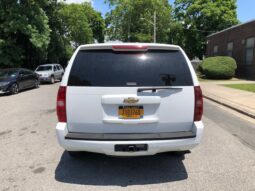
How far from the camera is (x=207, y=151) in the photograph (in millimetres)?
5895

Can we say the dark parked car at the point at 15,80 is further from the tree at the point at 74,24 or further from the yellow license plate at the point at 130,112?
the tree at the point at 74,24

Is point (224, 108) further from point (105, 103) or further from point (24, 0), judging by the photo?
point (24, 0)

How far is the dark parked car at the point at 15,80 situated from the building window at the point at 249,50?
1753cm

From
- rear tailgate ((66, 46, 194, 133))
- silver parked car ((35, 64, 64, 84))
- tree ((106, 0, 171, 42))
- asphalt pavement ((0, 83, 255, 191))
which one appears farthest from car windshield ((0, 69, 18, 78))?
tree ((106, 0, 171, 42))

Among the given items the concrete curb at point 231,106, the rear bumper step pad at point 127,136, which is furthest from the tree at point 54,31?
the rear bumper step pad at point 127,136

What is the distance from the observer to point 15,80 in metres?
17.3

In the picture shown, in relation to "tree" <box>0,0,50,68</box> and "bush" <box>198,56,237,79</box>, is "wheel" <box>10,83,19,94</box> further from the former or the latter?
"bush" <box>198,56,237,79</box>

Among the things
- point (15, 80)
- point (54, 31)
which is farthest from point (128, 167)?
point (54, 31)

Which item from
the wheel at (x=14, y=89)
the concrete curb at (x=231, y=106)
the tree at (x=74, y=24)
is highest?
the tree at (x=74, y=24)

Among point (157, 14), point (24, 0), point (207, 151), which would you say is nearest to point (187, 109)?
point (207, 151)

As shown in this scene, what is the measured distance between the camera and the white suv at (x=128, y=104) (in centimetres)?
428

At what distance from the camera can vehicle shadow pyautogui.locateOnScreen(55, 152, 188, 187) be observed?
455 cm

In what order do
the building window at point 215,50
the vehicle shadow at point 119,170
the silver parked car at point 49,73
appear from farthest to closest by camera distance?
the building window at point 215,50, the silver parked car at point 49,73, the vehicle shadow at point 119,170

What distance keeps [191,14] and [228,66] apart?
92.9ft
